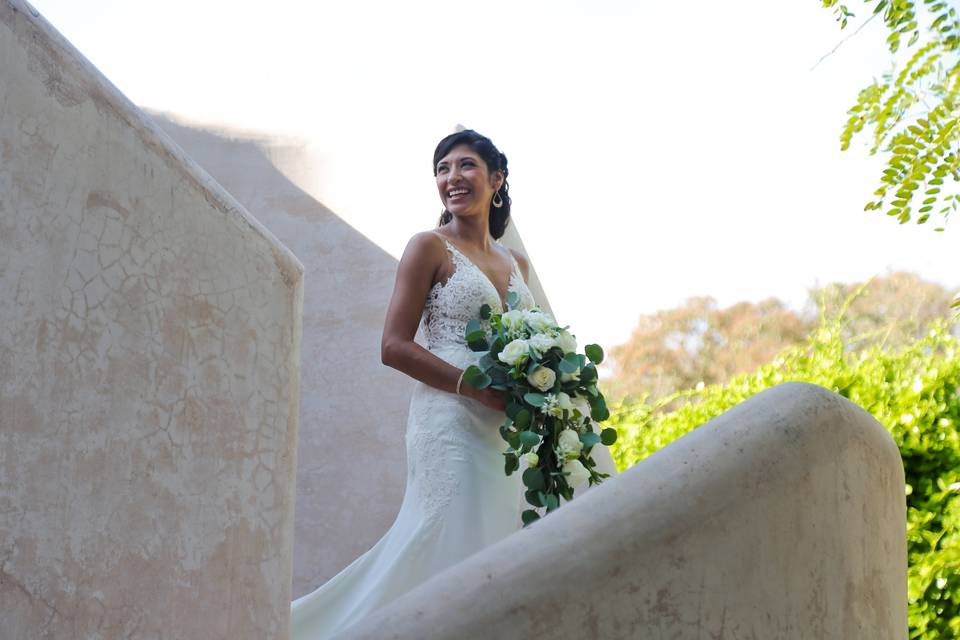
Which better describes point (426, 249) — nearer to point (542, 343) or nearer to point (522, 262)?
point (542, 343)

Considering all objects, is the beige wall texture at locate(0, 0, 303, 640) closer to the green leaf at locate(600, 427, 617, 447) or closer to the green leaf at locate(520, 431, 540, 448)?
the green leaf at locate(520, 431, 540, 448)

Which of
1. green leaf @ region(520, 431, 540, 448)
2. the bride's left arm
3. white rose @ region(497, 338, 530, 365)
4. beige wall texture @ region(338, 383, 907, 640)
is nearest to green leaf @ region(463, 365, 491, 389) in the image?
white rose @ region(497, 338, 530, 365)

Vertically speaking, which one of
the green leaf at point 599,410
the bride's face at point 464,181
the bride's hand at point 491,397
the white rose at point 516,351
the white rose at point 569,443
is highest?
the bride's face at point 464,181

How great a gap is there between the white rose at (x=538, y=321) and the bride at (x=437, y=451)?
0.25 meters

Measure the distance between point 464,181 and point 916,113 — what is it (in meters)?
1.71

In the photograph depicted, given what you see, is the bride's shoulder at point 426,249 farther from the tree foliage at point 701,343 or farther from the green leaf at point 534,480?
the tree foliage at point 701,343

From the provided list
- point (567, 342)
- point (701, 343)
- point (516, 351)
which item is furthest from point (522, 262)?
point (701, 343)

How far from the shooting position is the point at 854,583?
7.39 ft

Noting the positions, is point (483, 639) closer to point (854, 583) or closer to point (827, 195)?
point (854, 583)

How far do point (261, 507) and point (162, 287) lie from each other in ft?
1.31

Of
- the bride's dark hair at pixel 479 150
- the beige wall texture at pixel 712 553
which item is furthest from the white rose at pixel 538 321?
the beige wall texture at pixel 712 553

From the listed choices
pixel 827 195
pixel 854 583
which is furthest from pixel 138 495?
pixel 827 195

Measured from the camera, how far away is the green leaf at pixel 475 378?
328cm

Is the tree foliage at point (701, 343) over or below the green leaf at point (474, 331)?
over
